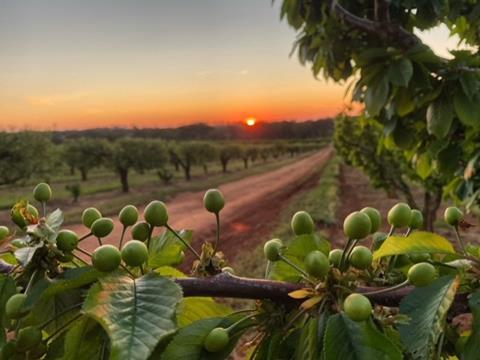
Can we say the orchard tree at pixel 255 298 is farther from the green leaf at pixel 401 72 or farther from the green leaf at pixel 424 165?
the green leaf at pixel 424 165

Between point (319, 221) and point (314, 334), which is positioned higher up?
point (314, 334)

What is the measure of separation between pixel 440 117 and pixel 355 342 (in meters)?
2.27

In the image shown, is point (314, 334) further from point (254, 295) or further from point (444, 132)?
point (444, 132)

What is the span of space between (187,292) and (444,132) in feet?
7.04

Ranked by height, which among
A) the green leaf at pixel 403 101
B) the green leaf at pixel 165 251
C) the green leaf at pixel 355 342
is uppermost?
the green leaf at pixel 403 101

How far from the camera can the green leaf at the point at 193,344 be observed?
779 mm

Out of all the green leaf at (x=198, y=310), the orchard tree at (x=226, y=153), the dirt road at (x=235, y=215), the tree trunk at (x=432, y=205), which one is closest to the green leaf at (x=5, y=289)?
the green leaf at (x=198, y=310)

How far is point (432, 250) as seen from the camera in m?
0.87

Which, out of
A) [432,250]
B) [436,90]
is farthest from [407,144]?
[432,250]

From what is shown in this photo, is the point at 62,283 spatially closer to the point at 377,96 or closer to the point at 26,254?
the point at 26,254

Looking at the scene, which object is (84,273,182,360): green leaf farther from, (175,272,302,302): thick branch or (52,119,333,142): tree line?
(52,119,333,142): tree line

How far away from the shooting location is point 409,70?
8.21 feet

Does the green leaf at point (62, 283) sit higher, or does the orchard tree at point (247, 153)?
the green leaf at point (62, 283)

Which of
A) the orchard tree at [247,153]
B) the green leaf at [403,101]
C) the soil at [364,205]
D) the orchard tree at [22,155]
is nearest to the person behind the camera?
the green leaf at [403,101]
